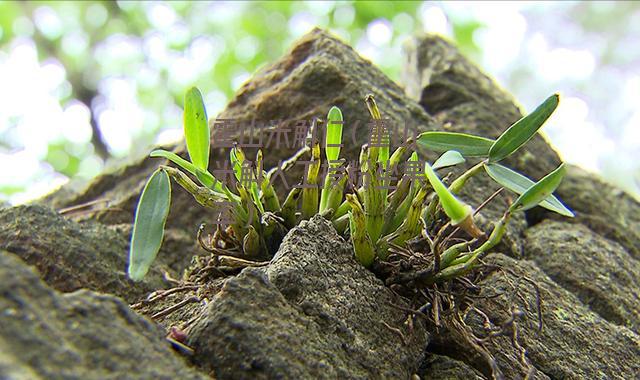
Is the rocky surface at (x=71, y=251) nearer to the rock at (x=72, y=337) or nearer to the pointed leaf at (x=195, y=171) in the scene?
the pointed leaf at (x=195, y=171)

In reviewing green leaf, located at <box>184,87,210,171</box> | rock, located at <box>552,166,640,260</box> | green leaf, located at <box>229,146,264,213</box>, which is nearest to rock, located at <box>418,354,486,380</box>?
green leaf, located at <box>229,146,264,213</box>

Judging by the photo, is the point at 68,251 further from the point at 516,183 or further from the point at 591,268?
the point at 591,268

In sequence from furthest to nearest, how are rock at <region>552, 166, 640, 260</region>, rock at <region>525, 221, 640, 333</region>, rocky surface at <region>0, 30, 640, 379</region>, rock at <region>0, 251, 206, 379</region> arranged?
rock at <region>552, 166, 640, 260</region> < rock at <region>525, 221, 640, 333</region> < rocky surface at <region>0, 30, 640, 379</region> < rock at <region>0, 251, 206, 379</region>

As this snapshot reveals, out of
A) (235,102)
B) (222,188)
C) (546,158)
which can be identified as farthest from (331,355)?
(546,158)

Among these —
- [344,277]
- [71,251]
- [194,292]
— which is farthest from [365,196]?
[71,251]

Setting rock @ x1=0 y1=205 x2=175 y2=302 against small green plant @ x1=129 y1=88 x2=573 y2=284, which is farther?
rock @ x1=0 y1=205 x2=175 y2=302

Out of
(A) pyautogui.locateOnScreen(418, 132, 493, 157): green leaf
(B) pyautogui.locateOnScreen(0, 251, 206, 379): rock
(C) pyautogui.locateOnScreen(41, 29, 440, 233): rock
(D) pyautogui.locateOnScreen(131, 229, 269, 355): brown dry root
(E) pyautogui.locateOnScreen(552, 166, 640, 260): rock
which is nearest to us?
(B) pyautogui.locateOnScreen(0, 251, 206, 379): rock

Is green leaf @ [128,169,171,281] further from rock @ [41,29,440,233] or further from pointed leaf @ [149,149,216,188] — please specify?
rock @ [41,29,440,233]

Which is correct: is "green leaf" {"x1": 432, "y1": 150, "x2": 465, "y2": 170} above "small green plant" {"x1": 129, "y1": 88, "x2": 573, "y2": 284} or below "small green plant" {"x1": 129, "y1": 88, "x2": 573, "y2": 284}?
above
